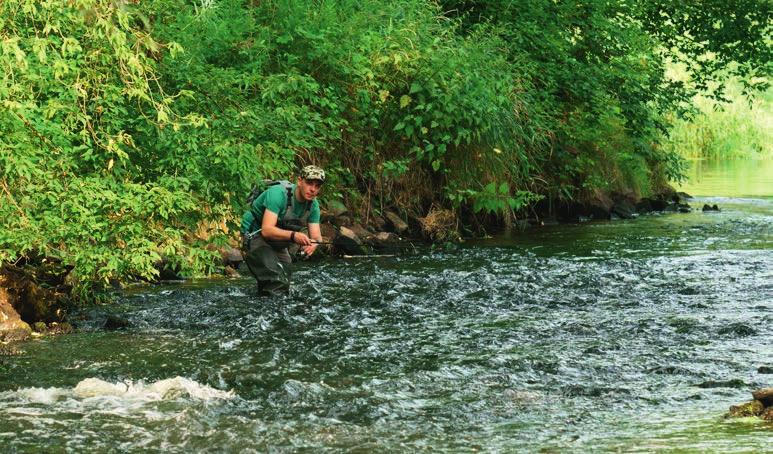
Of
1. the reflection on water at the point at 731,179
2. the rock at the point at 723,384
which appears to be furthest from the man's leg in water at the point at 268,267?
the reflection on water at the point at 731,179

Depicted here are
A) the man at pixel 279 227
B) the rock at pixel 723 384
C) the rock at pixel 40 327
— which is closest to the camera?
the rock at pixel 723 384

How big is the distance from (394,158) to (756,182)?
1416 cm

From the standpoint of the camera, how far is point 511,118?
16188 mm

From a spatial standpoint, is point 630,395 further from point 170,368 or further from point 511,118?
point 511,118

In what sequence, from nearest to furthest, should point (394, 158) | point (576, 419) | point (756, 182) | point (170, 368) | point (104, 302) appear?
point (576, 419) → point (170, 368) → point (104, 302) → point (394, 158) → point (756, 182)

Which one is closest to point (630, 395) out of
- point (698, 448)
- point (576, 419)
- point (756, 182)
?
point (576, 419)

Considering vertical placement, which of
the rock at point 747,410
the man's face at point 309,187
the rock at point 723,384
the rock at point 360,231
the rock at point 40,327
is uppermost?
the man's face at point 309,187

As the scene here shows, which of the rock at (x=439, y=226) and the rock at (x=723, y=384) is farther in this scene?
the rock at (x=439, y=226)

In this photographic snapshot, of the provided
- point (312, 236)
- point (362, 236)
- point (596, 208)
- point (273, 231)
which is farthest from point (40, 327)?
point (596, 208)

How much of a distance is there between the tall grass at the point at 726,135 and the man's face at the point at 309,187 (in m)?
24.0

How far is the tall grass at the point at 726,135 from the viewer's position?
1328 inches

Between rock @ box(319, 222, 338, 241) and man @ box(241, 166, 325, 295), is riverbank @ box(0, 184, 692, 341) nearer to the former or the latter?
rock @ box(319, 222, 338, 241)

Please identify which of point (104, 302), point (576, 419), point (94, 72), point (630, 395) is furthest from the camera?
point (104, 302)

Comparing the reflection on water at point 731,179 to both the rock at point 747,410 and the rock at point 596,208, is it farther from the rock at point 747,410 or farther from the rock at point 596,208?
the rock at point 747,410
